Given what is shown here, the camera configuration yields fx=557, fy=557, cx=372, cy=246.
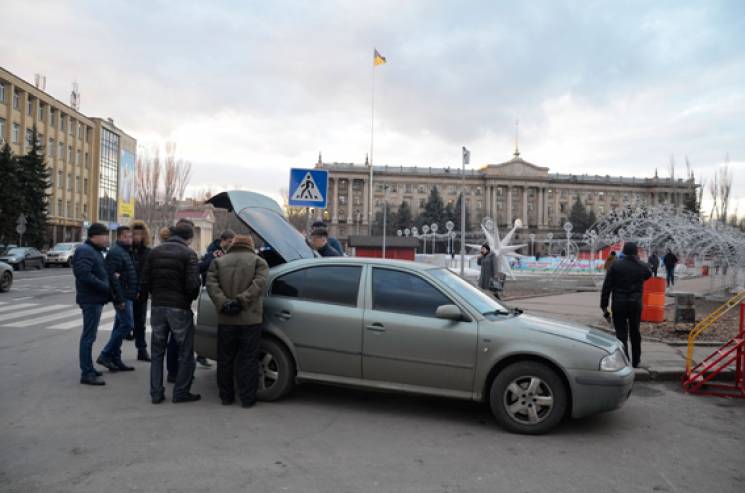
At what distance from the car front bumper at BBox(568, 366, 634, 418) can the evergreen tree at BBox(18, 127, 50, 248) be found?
43.9m

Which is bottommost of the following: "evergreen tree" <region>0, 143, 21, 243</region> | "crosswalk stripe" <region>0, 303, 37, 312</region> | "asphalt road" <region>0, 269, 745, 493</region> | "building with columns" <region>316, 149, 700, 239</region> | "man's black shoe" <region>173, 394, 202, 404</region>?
"asphalt road" <region>0, 269, 745, 493</region>

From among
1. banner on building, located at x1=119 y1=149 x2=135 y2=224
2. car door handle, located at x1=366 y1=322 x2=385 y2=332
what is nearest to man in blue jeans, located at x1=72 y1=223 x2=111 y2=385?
car door handle, located at x1=366 y1=322 x2=385 y2=332

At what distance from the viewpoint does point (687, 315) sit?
1126 centimetres

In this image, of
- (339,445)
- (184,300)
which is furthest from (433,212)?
(339,445)

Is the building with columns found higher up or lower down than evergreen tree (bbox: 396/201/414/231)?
higher up

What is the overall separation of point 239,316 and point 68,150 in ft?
191

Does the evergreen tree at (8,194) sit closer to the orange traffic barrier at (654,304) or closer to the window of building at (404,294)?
the orange traffic barrier at (654,304)

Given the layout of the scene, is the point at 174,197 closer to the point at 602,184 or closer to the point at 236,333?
the point at 236,333

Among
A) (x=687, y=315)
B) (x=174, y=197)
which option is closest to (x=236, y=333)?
(x=687, y=315)

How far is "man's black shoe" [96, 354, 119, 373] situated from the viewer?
23.7ft

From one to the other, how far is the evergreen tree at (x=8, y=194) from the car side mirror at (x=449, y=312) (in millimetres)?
41478

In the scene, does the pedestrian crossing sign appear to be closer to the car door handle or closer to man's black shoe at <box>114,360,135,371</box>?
man's black shoe at <box>114,360,135,371</box>

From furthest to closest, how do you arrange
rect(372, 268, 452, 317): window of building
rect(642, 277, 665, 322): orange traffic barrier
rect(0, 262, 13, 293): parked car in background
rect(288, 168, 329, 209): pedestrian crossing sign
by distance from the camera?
rect(0, 262, 13, 293): parked car in background → rect(642, 277, 665, 322): orange traffic barrier → rect(288, 168, 329, 209): pedestrian crossing sign → rect(372, 268, 452, 317): window of building

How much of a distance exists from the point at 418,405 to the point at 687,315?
311 inches
